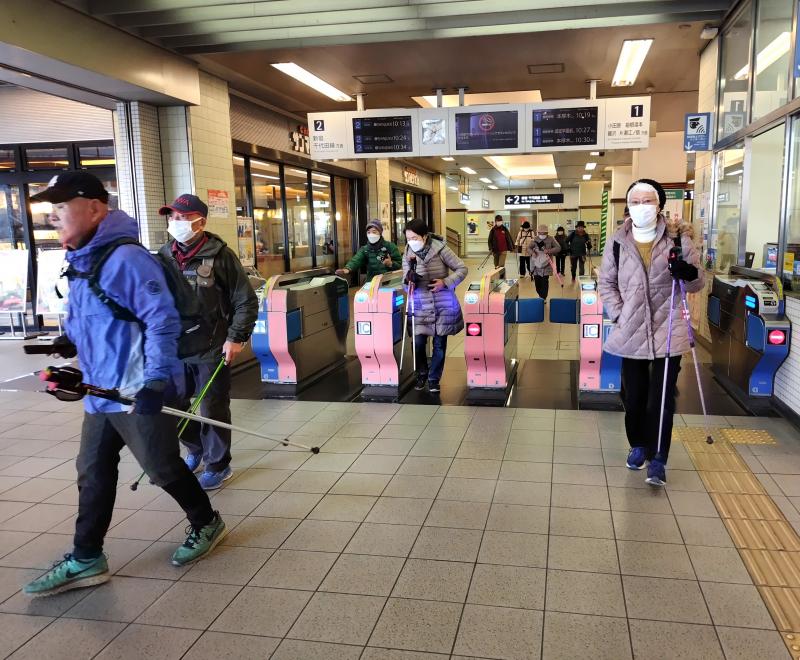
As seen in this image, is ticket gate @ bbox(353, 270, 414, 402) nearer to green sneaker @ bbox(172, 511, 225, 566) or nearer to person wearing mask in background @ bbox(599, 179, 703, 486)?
person wearing mask in background @ bbox(599, 179, 703, 486)

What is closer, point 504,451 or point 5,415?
point 504,451

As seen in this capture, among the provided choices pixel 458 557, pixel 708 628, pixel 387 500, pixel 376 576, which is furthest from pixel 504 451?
pixel 708 628

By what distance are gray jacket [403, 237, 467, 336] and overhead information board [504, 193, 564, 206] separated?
28699 millimetres

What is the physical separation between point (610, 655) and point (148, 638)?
168 centimetres

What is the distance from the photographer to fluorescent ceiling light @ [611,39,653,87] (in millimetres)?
7262

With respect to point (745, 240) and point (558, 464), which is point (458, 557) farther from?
point (745, 240)

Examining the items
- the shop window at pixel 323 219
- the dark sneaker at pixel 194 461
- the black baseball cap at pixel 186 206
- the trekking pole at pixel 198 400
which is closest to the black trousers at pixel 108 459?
the trekking pole at pixel 198 400

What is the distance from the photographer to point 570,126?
7.76 metres

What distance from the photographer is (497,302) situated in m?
5.57

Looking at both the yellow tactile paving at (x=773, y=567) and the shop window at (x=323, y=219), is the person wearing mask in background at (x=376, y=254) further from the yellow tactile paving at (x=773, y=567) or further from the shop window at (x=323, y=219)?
the shop window at (x=323, y=219)

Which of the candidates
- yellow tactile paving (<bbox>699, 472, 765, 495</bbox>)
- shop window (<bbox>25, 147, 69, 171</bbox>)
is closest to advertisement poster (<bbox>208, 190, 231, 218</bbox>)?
shop window (<bbox>25, 147, 69, 171</bbox>)

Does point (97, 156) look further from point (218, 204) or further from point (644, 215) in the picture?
point (644, 215)

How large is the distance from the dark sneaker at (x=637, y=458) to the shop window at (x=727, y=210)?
4179mm

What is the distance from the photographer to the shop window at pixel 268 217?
10.4 metres
